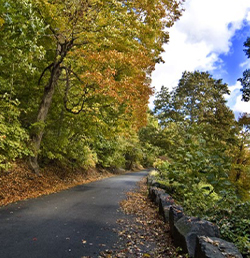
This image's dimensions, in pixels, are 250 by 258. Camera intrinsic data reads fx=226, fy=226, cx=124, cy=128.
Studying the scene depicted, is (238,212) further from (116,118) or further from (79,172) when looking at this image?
(79,172)

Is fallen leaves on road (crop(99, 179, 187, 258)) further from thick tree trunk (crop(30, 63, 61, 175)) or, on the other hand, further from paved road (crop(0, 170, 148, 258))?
thick tree trunk (crop(30, 63, 61, 175))

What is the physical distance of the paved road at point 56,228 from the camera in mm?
3799

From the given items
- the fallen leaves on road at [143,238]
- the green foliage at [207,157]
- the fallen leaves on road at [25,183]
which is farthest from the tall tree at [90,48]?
the fallen leaves on road at [143,238]

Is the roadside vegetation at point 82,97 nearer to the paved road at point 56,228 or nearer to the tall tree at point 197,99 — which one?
the paved road at point 56,228

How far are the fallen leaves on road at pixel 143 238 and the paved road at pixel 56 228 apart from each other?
232 millimetres

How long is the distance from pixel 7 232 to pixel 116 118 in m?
8.32

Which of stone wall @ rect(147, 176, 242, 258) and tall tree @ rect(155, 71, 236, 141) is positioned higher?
tall tree @ rect(155, 71, 236, 141)

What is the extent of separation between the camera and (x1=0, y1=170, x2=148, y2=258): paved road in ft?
12.5

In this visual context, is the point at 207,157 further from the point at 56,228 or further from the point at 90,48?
the point at 90,48

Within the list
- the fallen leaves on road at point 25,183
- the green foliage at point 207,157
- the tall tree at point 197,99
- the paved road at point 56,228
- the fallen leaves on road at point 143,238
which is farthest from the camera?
the tall tree at point 197,99

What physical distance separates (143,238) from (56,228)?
1893mm

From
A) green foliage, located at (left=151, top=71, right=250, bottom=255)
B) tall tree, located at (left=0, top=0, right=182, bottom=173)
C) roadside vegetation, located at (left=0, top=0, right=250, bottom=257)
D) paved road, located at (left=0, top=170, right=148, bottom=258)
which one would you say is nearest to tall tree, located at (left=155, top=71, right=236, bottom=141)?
green foliage, located at (left=151, top=71, right=250, bottom=255)

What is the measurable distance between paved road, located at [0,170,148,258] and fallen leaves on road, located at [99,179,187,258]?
232 mm

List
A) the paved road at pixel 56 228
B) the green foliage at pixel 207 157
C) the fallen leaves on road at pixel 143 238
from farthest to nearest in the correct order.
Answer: the green foliage at pixel 207 157 → the fallen leaves on road at pixel 143 238 → the paved road at pixel 56 228
